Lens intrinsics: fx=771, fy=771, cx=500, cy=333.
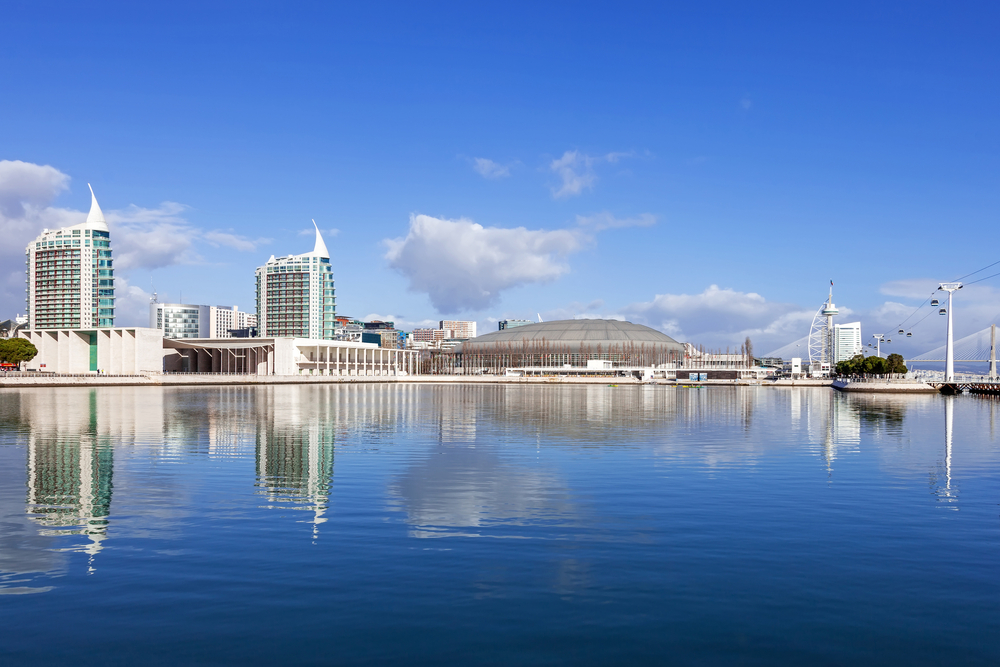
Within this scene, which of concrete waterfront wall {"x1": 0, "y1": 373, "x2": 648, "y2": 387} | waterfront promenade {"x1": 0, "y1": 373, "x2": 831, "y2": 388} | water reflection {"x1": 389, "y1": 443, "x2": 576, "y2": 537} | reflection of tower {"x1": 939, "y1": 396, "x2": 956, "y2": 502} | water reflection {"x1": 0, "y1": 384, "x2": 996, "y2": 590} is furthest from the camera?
waterfront promenade {"x1": 0, "y1": 373, "x2": 831, "y2": 388}

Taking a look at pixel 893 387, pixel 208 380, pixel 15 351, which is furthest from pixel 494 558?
pixel 15 351

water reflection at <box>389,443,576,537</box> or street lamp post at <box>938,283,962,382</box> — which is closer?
water reflection at <box>389,443,576,537</box>

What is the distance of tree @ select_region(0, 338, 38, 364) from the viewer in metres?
144

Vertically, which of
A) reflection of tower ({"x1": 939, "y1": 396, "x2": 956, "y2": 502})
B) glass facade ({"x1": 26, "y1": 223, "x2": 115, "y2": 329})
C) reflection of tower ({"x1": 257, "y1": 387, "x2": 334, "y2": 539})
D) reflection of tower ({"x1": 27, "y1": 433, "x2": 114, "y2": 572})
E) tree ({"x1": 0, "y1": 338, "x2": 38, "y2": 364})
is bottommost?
reflection of tower ({"x1": 939, "y1": 396, "x2": 956, "y2": 502})

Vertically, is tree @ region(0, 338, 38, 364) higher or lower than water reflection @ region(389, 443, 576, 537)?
higher

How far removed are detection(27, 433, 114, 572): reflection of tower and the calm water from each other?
0.13 m

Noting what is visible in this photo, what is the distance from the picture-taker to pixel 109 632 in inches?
425

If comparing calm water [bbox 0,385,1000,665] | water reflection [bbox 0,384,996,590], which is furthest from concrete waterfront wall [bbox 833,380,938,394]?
calm water [bbox 0,385,1000,665]

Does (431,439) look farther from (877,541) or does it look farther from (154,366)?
(154,366)

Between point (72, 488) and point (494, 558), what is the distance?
15.0 meters

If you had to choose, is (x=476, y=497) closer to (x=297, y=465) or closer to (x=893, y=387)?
(x=297, y=465)

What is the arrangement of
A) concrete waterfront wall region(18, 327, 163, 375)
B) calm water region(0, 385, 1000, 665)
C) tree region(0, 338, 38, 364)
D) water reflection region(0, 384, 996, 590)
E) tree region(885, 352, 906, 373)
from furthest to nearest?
tree region(885, 352, 906, 373), concrete waterfront wall region(18, 327, 163, 375), tree region(0, 338, 38, 364), water reflection region(0, 384, 996, 590), calm water region(0, 385, 1000, 665)

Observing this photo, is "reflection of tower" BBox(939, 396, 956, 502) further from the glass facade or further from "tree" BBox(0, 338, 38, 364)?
the glass facade

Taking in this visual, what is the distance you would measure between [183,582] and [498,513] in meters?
8.52
